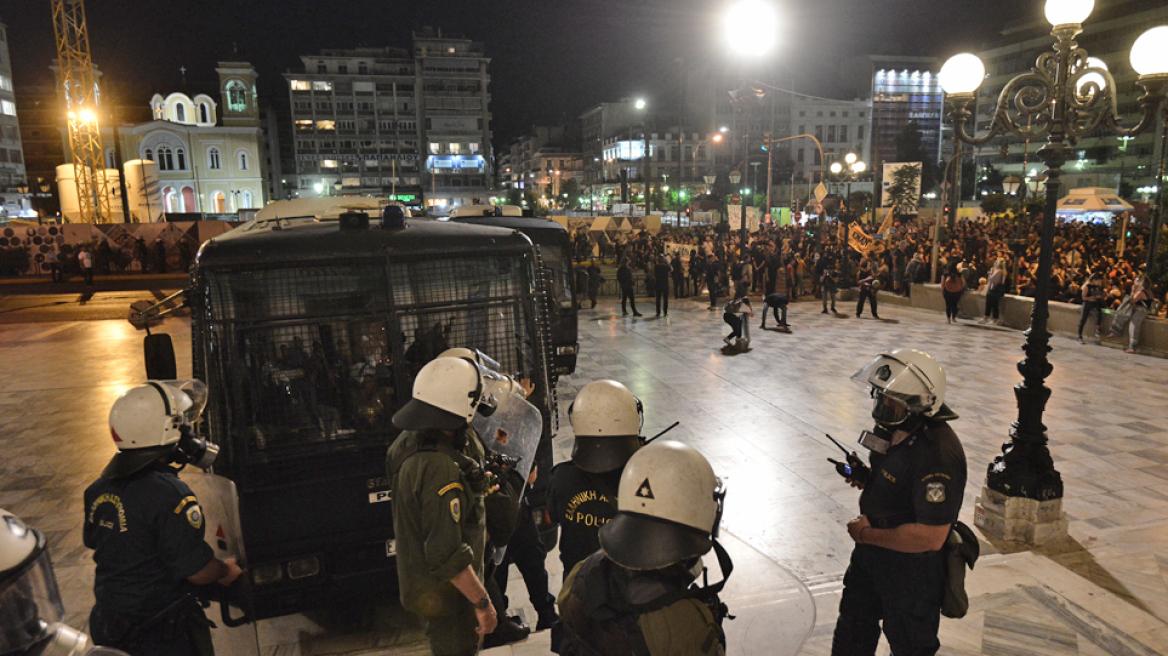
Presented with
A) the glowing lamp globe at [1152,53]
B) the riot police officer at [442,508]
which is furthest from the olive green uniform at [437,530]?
the glowing lamp globe at [1152,53]

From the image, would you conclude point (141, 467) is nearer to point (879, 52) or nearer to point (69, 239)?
point (69, 239)

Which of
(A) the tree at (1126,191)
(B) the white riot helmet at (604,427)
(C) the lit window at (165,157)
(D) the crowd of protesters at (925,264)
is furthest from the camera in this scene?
(C) the lit window at (165,157)

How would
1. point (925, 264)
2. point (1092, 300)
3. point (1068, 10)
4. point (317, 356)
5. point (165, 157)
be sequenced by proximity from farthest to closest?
point (165, 157)
point (925, 264)
point (1092, 300)
point (1068, 10)
point (317, 356)

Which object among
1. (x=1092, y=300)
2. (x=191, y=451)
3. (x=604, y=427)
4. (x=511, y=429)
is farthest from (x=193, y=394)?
(x=1092, y=300)

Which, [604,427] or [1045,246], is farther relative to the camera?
[1045,246]

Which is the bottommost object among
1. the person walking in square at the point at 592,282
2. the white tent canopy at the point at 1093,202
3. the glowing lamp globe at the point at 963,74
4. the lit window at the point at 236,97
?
the person walking in square at the point at 592,282

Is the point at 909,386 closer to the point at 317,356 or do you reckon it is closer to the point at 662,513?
the point at 662,513

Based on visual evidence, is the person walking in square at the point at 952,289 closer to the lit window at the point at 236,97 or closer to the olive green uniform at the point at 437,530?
the olive green uniform at the point at 437,530

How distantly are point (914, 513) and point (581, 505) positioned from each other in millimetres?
1667

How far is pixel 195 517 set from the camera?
9.68ft

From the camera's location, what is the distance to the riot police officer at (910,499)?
10.4 feet

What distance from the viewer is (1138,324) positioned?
1247 cm

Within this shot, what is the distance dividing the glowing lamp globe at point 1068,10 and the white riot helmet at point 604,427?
5.36m

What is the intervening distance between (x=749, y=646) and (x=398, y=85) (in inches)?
3588
